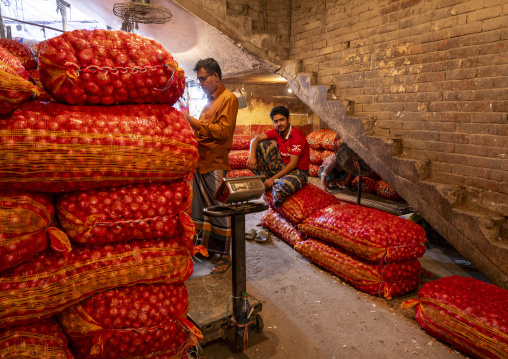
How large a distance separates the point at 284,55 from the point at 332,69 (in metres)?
1.28

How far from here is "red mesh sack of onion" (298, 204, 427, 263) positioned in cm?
255

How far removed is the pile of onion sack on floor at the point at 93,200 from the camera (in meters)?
1.23

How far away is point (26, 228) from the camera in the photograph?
1228 mm

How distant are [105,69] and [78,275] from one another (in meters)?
0.89

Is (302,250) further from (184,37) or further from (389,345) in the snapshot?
(184,37)

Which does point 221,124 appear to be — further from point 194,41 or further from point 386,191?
point 194,41

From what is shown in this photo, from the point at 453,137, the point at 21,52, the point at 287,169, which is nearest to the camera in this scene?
the point at 21,52

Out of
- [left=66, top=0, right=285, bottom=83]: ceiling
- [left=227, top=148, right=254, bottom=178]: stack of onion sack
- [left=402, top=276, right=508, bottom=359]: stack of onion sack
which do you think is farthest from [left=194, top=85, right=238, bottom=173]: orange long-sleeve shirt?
[left=227, top=148, right=254, bottom=178]: stack of onion sack

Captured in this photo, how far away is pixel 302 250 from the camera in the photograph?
3.31 m

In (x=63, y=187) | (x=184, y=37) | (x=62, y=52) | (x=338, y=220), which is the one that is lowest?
(x=338, y=220)

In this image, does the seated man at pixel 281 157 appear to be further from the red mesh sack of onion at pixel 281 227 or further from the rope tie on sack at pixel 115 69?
the rope tie on sack at pixel 115 69

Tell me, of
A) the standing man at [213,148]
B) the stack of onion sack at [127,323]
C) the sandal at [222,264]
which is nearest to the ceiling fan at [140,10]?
the standing man at [213,148]

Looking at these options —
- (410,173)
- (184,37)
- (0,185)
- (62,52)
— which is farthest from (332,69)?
(0,185)

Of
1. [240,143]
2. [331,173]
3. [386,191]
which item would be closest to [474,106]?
[386,191]
